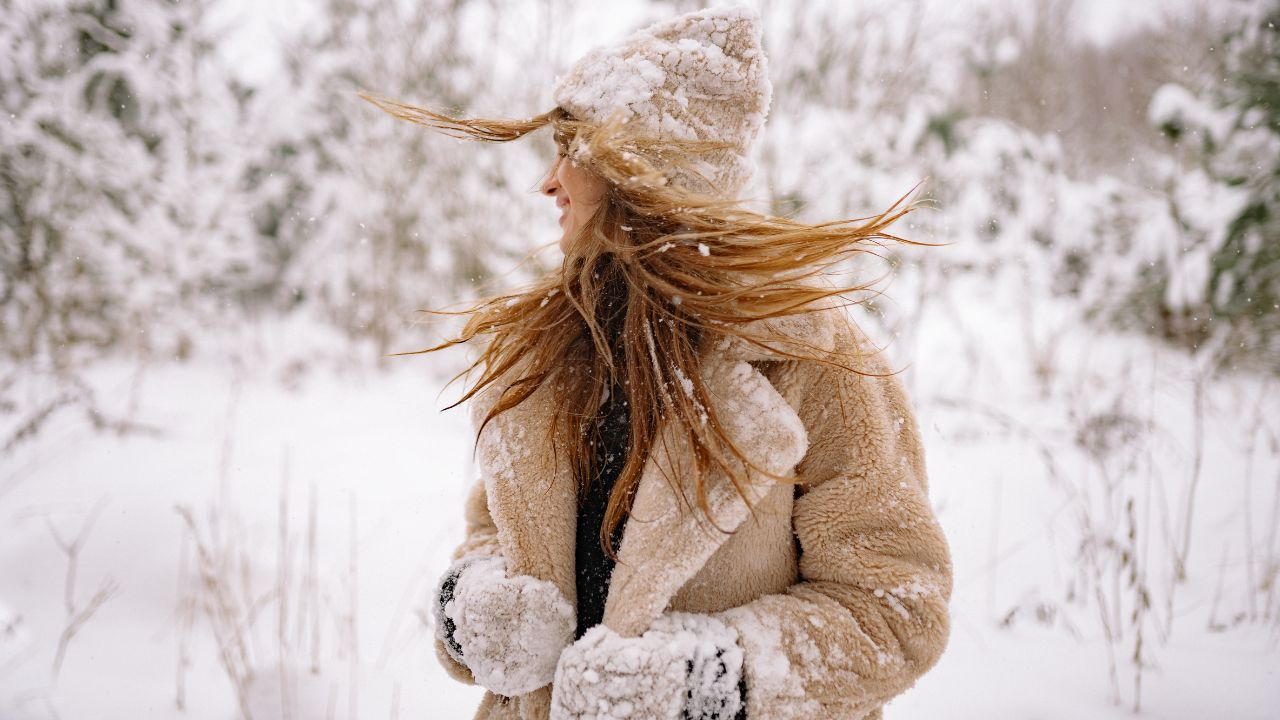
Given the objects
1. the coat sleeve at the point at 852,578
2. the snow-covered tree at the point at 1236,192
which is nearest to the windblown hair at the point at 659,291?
the coat sleeve at the point at 852,578

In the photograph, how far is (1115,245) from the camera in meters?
6.86

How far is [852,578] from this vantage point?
1.01 m

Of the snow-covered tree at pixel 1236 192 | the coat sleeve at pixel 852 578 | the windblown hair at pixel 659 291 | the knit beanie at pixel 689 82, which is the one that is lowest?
the coat sleeve at pixel 852 578

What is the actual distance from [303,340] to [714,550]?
30.2 ft

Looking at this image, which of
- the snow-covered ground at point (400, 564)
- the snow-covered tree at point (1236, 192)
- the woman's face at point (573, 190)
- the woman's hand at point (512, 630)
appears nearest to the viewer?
the woman's hand at point (512, 630)

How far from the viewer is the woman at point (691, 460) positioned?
0.97 meters

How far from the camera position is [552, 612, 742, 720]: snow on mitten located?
0.93 m

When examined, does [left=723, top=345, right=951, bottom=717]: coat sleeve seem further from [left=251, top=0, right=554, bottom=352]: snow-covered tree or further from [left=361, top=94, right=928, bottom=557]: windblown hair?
[left=251, top=0, right=554, bottom=352]: snow-covered tree

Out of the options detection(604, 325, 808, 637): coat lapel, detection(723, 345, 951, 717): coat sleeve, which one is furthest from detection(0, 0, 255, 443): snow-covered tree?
detection(723, 345, 951, 717): coat sleeve

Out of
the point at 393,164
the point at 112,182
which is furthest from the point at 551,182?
the point at 112,182

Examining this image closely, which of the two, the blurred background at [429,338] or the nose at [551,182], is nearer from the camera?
the nose at [551,182]

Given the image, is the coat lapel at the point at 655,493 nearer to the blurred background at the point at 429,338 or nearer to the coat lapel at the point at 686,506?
the coat lapel at the point at 686,506

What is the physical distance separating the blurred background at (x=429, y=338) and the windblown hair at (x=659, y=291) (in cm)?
24

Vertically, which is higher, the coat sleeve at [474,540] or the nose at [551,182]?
the nose at [551,182]
